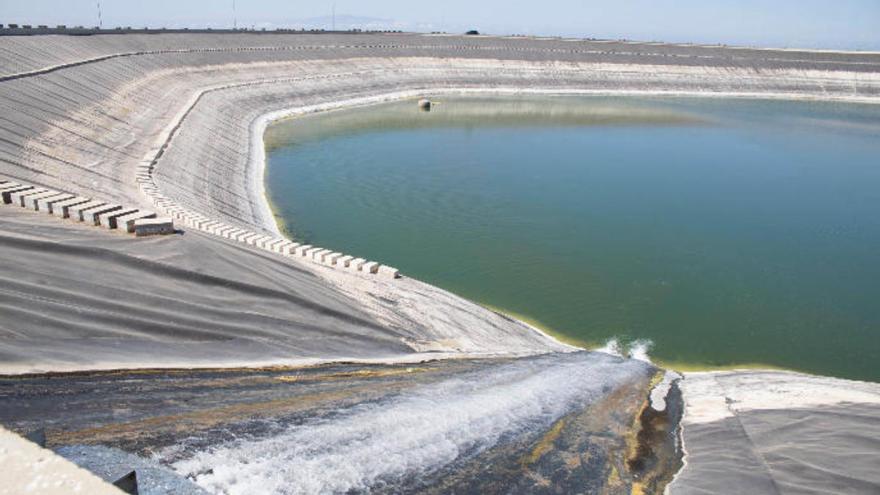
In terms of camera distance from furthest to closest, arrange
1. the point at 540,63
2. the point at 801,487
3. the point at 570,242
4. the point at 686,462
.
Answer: the point at 540,63
the point at 570,242
the point at 686,462
the point at 801,487

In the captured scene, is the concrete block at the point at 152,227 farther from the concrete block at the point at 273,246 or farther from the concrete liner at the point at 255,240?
the concrete block at the point at 273,246

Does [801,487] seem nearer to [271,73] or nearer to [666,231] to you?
[666,231]

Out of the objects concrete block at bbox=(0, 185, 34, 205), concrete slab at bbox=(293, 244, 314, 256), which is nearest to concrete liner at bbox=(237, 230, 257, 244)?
concrete slab at bbox=(293, 244, 314, 256)


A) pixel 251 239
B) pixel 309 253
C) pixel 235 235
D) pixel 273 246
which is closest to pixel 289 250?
pixel 273 246

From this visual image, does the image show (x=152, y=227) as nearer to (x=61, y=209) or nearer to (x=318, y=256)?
(x=61, y=209)

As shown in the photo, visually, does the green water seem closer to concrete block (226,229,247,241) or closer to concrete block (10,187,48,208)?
concrete block (226,229,247,241)

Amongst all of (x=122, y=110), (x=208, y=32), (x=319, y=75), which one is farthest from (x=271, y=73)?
(x=122, y=110)
